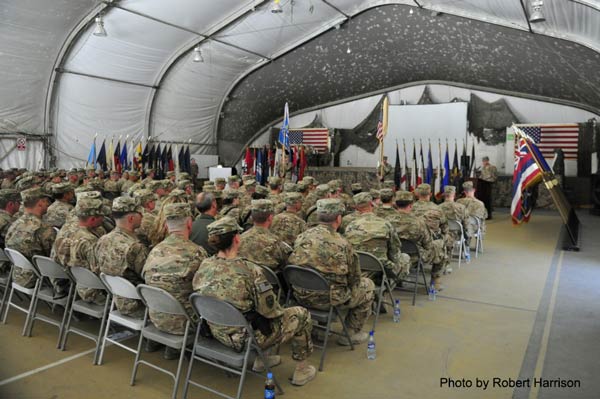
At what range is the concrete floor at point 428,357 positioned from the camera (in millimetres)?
3221

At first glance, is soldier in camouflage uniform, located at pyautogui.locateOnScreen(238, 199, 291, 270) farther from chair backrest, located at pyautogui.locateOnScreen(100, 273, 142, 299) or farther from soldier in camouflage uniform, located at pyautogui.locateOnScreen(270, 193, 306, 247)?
chair backrest, located at pyautogui.locateOnScreen(100, 273, 142, 299)

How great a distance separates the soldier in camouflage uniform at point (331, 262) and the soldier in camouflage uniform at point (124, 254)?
4.06 feet

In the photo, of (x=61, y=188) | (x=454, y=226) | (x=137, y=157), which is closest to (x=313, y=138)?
(x=137, y=157)

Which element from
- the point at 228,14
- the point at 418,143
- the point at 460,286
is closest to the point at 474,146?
the point at 418,143

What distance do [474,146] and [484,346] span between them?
566 inches

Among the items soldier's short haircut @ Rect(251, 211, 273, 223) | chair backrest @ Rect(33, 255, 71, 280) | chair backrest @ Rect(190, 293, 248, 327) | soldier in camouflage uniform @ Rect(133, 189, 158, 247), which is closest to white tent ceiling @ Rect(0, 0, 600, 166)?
soldier in camouflage uniform @ Rect(133, 189, 158, 247)

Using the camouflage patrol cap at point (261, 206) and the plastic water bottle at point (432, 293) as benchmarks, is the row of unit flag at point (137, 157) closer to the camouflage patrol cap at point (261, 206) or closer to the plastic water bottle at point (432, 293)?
the camouflage patrol cap at point (261, 206)

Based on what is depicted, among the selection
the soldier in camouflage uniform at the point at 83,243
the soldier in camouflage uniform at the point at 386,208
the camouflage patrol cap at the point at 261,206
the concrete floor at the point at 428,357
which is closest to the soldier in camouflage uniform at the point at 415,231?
the soldier in camouflage uniform at the point at 386,208

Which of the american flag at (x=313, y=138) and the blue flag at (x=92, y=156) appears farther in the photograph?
the american flag at (x=313, y=138)

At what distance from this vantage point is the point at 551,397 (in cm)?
313

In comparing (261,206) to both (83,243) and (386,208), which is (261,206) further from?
(386,208)

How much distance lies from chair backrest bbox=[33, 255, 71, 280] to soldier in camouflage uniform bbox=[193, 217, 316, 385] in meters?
1.55

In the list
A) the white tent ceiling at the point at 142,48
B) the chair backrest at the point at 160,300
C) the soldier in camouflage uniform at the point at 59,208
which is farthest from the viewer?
the white tent ceiling at the point at 142,48

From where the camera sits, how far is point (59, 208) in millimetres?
5996
